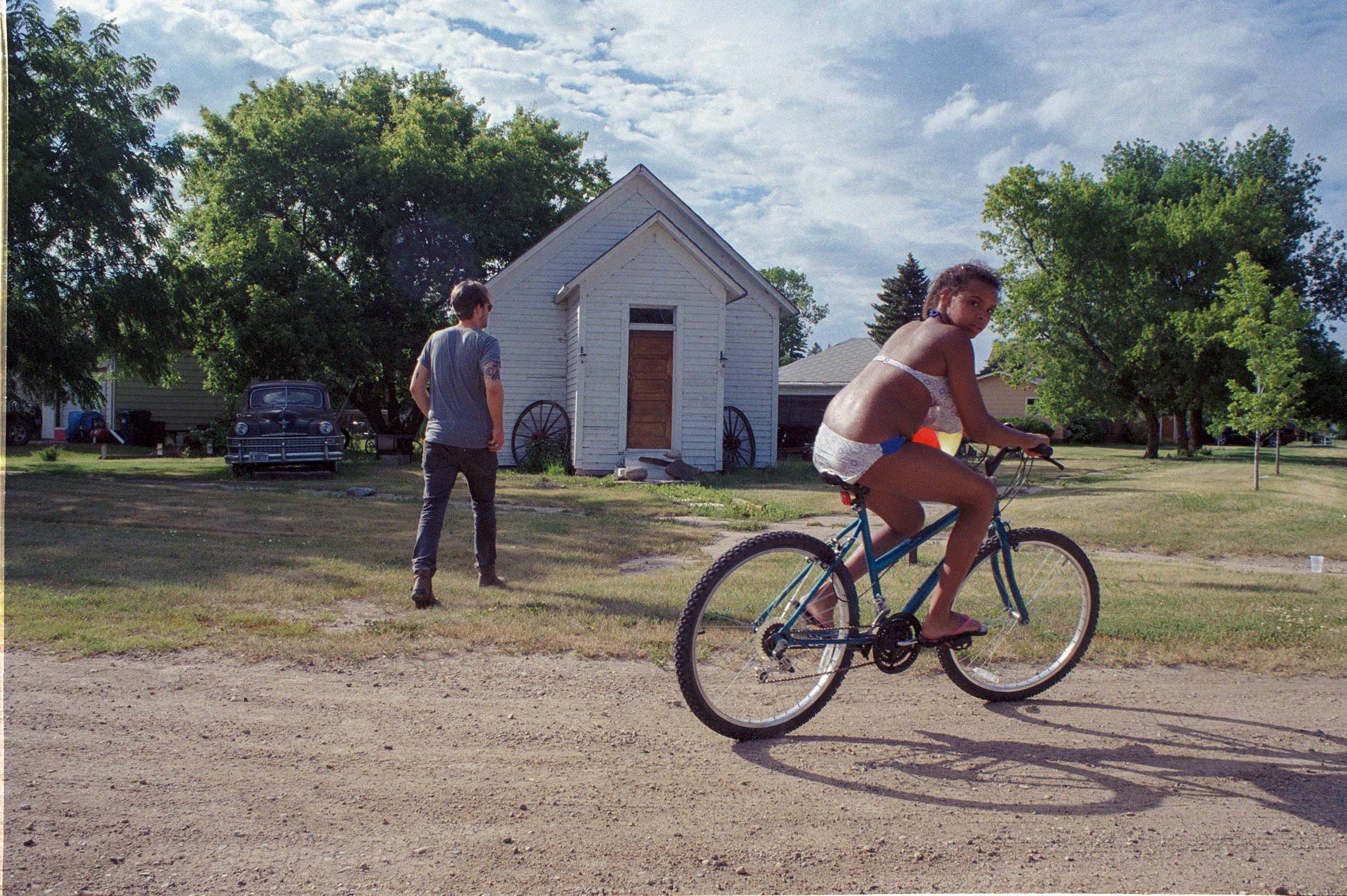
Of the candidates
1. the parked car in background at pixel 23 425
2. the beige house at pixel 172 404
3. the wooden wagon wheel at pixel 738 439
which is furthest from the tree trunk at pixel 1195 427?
the parked car in background at pixel 23 425

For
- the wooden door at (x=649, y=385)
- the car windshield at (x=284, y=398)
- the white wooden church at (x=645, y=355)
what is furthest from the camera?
the wooden door at (x=649, y=385)

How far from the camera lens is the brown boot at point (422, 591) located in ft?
18.5

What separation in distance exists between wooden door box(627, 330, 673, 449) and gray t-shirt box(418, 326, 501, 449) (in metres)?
12.7

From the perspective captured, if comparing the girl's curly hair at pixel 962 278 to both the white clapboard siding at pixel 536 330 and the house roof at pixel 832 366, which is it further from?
the house roof at pixel 832 366

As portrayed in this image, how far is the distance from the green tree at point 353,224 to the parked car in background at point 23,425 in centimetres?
716

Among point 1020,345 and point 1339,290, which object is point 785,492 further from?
point 1339,290

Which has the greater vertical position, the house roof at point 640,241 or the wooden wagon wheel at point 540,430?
the house roof at point 640,241

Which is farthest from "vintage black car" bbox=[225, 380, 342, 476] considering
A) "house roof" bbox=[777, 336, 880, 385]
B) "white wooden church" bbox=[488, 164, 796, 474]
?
"house roof" bbox=[777, 336, 880, 385]

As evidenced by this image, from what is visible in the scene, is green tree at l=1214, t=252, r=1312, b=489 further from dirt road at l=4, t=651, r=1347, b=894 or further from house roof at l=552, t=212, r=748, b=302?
dirt road at l=4, t=651, r=1347, b=894

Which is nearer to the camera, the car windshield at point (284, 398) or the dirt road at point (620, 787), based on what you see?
the dirt road at point (620, 787)

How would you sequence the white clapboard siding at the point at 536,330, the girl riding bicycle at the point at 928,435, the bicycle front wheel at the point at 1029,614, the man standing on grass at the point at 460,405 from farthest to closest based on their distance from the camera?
the white clapboard siding at the point at 536,330
the man standing on grass at the point at 460,405
the bicycle front wheel at the point at 1029,614
the girl riding bicycle at the point at 928,435

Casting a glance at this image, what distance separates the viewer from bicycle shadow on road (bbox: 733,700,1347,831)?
3.03 m

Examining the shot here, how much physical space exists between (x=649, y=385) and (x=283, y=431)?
280 inches

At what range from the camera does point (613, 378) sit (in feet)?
60.3
